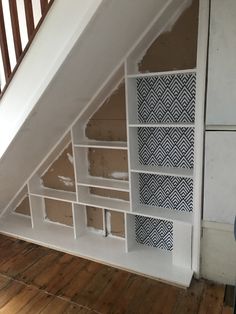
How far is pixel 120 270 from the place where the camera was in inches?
78.6

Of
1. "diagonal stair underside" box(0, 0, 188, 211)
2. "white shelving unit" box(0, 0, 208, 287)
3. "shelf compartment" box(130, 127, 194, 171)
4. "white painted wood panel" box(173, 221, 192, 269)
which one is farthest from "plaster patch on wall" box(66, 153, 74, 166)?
"white painted wood panel" box(173, 221, 192, 269)

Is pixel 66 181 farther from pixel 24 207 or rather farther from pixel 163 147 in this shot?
pixel 163 147

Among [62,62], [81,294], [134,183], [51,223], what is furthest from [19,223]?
[62,62]

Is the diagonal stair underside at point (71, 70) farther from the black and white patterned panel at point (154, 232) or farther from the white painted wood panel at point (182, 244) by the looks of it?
the white painted wood panel at point (182, 244)

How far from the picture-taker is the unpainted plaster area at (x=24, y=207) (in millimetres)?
2725

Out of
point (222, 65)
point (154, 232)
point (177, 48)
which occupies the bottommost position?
point (154, 232)

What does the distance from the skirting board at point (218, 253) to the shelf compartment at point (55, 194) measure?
114 centimetres

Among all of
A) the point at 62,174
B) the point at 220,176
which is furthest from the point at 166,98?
the point at 62,174

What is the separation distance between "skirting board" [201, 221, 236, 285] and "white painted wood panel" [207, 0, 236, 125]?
0.70 meters

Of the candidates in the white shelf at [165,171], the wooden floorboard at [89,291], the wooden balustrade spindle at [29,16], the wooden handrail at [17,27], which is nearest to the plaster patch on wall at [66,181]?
the wooden floorboard at [89,291]

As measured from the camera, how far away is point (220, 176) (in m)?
1.63

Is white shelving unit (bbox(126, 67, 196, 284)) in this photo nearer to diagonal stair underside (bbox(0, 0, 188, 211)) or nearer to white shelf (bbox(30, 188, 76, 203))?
diagonal stair underside (bbox(0, 0, 188, 211))

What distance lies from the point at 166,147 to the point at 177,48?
2.30ft

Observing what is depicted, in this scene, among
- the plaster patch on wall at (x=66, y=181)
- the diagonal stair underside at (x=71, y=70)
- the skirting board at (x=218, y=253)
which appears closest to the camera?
the diagonal stair underside at (x=71, y=70)
